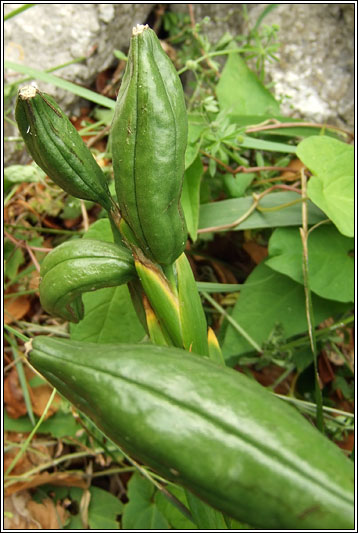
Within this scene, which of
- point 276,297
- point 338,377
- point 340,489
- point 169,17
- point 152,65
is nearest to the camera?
point 340,489

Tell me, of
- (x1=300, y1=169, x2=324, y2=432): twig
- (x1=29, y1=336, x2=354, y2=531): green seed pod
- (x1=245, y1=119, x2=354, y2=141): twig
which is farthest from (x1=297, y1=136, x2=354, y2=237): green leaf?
(x1=29, y1=336, x2=354, y2=531): green seed pod

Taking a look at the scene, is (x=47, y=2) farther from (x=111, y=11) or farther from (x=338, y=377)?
(x=338, y=377)

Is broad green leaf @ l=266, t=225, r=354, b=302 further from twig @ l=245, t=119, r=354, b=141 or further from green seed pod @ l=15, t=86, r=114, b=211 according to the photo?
green seed pod @ l=15, t=86, r=114, b=211

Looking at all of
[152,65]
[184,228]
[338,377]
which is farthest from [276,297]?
[152,65]

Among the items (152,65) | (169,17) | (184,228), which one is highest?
(169,17)

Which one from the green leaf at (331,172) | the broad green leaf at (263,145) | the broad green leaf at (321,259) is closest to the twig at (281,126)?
the broad green leaf at (263,145)

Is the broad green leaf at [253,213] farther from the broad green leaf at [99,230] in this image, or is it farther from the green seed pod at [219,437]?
the green seed pod at [219,437]
